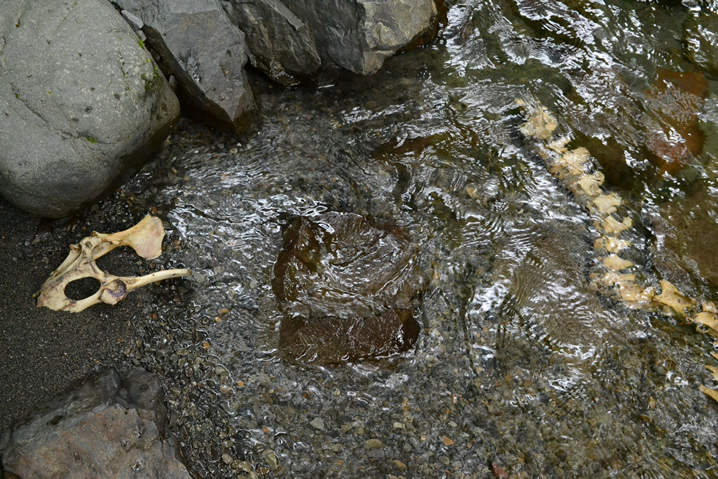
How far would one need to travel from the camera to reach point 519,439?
3666 mm

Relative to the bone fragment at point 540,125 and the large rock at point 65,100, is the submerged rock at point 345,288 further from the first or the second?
the bone fragment at point 540,125

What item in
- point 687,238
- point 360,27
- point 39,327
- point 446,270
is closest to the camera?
point 39,327

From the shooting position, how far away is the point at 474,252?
4316 millimetres

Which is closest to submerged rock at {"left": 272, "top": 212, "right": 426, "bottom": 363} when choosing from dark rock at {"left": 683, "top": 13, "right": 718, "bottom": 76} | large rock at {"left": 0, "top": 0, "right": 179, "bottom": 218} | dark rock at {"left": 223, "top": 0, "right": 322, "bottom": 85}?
large rock at {"left": 0, "top": 0, "right": 179, "bottom": 218}

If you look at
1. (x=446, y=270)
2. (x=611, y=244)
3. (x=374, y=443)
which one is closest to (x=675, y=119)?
(x=611, y=244)

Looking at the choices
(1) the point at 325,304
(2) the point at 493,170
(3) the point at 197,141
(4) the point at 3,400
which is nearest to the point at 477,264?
(2) the point at 493,170

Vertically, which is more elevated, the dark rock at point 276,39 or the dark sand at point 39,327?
the dark rock at point 276,39

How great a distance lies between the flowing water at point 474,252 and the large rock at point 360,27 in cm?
26

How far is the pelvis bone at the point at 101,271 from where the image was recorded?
140 inches

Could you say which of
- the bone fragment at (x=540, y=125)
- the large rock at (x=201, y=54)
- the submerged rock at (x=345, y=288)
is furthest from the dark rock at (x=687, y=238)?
the large rock at (x=201, y=54)

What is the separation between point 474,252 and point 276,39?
2.54 metres

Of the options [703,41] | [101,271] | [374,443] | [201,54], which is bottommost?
[374,443]

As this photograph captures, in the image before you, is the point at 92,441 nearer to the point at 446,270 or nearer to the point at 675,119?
the point at 446,270

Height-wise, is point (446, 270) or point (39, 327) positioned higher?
point (39, 327)
